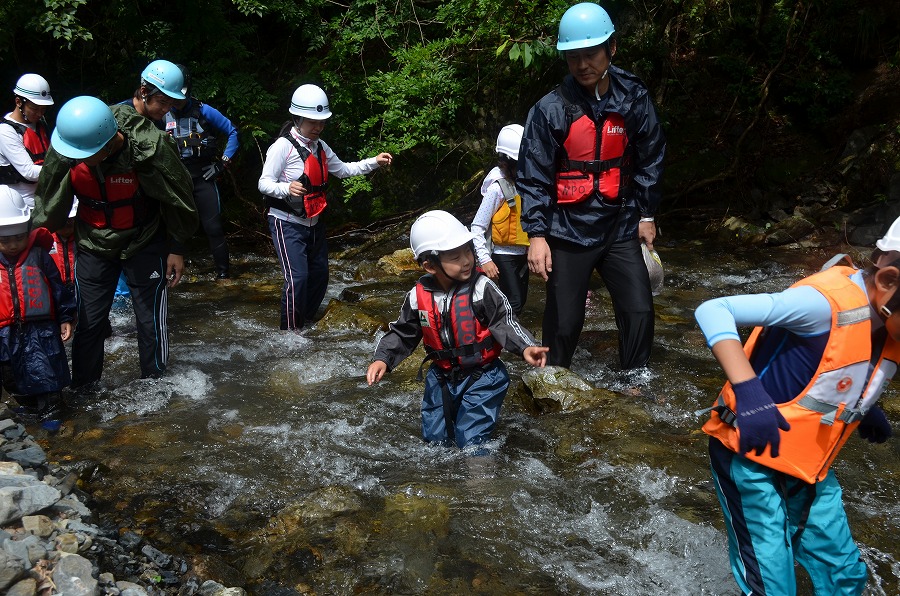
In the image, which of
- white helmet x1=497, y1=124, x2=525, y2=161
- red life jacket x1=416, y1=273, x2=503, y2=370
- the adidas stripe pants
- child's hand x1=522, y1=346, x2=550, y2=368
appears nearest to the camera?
child's hand x1=522, y1=346, x2=550, y2=368

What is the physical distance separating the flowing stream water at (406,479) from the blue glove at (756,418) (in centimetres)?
124

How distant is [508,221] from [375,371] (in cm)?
250

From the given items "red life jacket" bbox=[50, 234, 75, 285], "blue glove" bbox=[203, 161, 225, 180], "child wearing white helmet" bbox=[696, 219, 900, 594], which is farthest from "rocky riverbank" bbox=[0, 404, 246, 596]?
"blue glove" bbox=[203, 161, 225, 180]

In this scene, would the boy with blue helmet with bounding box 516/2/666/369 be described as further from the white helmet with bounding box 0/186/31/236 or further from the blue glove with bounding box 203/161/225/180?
the blue glove with bounding box 203/161/225/180

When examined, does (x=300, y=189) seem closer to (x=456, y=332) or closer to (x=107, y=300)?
(x=107, y=300)

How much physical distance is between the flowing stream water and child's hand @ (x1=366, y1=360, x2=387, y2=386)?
62 cm

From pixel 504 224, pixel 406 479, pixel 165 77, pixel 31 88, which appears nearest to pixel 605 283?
pixel 504 224

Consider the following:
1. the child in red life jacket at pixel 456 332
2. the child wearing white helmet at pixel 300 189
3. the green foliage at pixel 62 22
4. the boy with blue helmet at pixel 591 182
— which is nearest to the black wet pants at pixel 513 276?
the child wearing white helmet at pixel 300 189

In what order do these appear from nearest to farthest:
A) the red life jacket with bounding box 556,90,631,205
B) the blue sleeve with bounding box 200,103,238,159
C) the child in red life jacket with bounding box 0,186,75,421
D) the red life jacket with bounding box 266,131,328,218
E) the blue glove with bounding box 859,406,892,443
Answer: the blue glove with bounding box 859,406,892,443
the red life jacket with bounding box 556,90,631,205
the child in red life jacket with bounding box 0,186,75,421
the red life jacket with bounding box 266,131,328,218
the blue sleeve with bounding box 200,103,238,159

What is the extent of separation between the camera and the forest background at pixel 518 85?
406 inches

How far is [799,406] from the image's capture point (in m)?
2.68

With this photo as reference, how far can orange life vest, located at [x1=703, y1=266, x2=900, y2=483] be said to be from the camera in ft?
8.42

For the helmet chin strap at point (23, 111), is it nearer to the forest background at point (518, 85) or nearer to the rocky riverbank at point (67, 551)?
the forest background at point (518, 85)

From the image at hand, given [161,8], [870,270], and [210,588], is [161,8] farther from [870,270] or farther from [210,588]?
[870,270]
